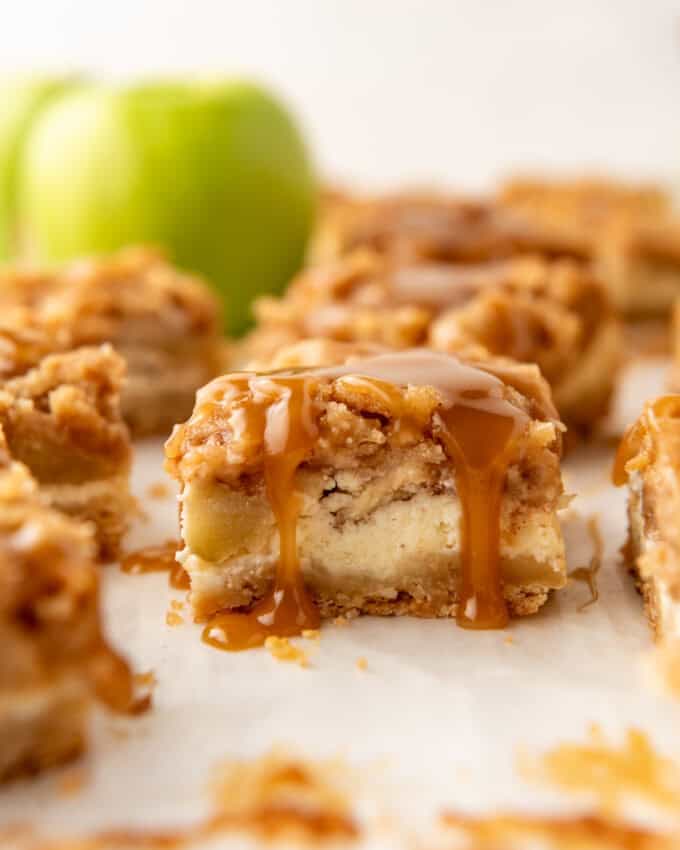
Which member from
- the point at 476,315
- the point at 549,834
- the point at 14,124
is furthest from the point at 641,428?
the point at 14,124

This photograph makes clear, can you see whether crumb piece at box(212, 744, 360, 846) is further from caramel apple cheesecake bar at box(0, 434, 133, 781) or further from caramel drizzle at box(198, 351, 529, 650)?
caramel drizzle at box(198, 351, 529, 650)

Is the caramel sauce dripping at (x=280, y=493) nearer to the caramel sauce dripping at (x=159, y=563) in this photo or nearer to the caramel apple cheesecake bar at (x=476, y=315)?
the caramel sauce dripping at (x=159, y=563)

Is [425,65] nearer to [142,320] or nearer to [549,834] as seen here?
[142,320]

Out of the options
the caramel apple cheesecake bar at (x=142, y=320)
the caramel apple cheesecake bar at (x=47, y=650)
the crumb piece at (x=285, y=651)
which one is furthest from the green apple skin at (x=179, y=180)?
the caramel apple cheesecake bar at (x=47, y=650)

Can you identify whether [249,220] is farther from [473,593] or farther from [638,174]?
[638,174]

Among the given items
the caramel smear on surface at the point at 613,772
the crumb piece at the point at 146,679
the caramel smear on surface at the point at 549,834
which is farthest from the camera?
the crumb piece at the point at 146,679

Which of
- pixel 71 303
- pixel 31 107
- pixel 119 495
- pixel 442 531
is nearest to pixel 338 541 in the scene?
pixel 442 531
